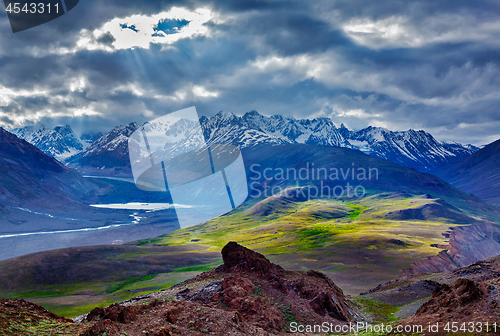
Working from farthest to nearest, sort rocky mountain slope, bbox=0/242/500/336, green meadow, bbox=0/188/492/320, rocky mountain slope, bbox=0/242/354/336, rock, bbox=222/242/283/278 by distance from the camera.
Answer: green meadow, bbox=0/188/492/320 → rock, bbox=222/242/283/278 → rocky mountain slope, bbox=0/242/354/336 → rocky mountain slope, bbox=0/242/500/336

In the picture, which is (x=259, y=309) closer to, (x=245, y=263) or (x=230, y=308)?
(x=230, y=308)

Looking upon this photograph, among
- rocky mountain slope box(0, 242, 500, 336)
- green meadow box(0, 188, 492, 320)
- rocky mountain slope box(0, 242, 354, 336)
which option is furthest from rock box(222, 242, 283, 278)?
green meadow box(0, 188, 492, 320)

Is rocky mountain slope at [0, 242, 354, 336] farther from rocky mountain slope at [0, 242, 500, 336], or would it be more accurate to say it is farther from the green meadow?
the green meadow

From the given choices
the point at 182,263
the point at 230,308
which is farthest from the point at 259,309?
the point at 182,263

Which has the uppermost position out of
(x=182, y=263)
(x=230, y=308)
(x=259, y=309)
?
(x=230, y=308)

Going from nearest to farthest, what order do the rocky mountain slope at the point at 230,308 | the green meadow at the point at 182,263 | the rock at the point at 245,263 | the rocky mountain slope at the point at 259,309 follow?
the rocky mountain slope at the point at 259,309, the rocky mountain slope at the point at 230,308, the rock at the point at 245,263, the green meadow at the point at 182,263

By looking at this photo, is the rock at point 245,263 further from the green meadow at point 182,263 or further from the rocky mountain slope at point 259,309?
the green meadow at point 182,263

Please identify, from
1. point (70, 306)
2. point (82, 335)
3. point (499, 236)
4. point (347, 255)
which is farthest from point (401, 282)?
point (499, 236)

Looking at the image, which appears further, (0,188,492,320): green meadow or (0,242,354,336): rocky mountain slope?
(0,188,492,320): green meadow

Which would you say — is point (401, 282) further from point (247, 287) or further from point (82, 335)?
point (82, 335)

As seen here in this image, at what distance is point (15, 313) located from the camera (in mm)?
25281

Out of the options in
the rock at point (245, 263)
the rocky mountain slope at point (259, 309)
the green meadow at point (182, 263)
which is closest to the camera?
the rocky mountain slope at point (259, 309)

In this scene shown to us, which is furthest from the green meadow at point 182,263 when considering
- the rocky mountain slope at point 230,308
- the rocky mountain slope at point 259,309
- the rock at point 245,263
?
the rock at point 245,263

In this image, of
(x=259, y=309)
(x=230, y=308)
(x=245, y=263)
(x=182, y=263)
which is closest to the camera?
(x=230, y=308)
